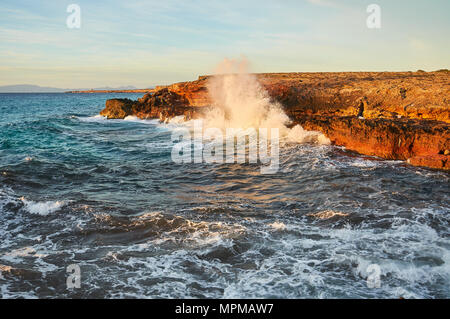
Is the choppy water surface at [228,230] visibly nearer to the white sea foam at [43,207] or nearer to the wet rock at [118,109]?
the white sea foam at [43,207]

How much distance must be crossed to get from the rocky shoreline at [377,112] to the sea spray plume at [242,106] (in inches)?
25.6

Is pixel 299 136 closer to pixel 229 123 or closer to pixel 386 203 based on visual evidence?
pixel 229 123

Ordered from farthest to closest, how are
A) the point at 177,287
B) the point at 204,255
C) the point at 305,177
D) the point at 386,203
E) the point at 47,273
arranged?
the point at 305,177
the point at 386,203
the point at 204,255
the point at 47,273
the point at 177,287

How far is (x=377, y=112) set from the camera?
14992 millimetres

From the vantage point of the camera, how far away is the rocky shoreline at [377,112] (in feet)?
34.2

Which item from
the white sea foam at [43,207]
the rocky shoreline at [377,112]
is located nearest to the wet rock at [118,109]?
the rocky shoreline at [377,112]

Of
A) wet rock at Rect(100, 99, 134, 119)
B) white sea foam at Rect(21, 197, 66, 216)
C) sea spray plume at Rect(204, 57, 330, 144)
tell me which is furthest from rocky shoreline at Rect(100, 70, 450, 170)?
white sea foam at Rect(21, 197, 66, 216)

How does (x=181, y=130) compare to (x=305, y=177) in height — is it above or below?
above

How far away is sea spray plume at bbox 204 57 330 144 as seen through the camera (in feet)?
58.2

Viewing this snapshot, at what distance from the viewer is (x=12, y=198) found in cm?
788

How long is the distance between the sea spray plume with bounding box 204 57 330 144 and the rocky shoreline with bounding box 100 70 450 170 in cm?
65

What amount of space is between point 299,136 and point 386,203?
8.06 m

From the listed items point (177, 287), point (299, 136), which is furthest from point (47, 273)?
point (299, 136)

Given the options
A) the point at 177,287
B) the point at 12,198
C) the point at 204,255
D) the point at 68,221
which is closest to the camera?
the point at 177,287
